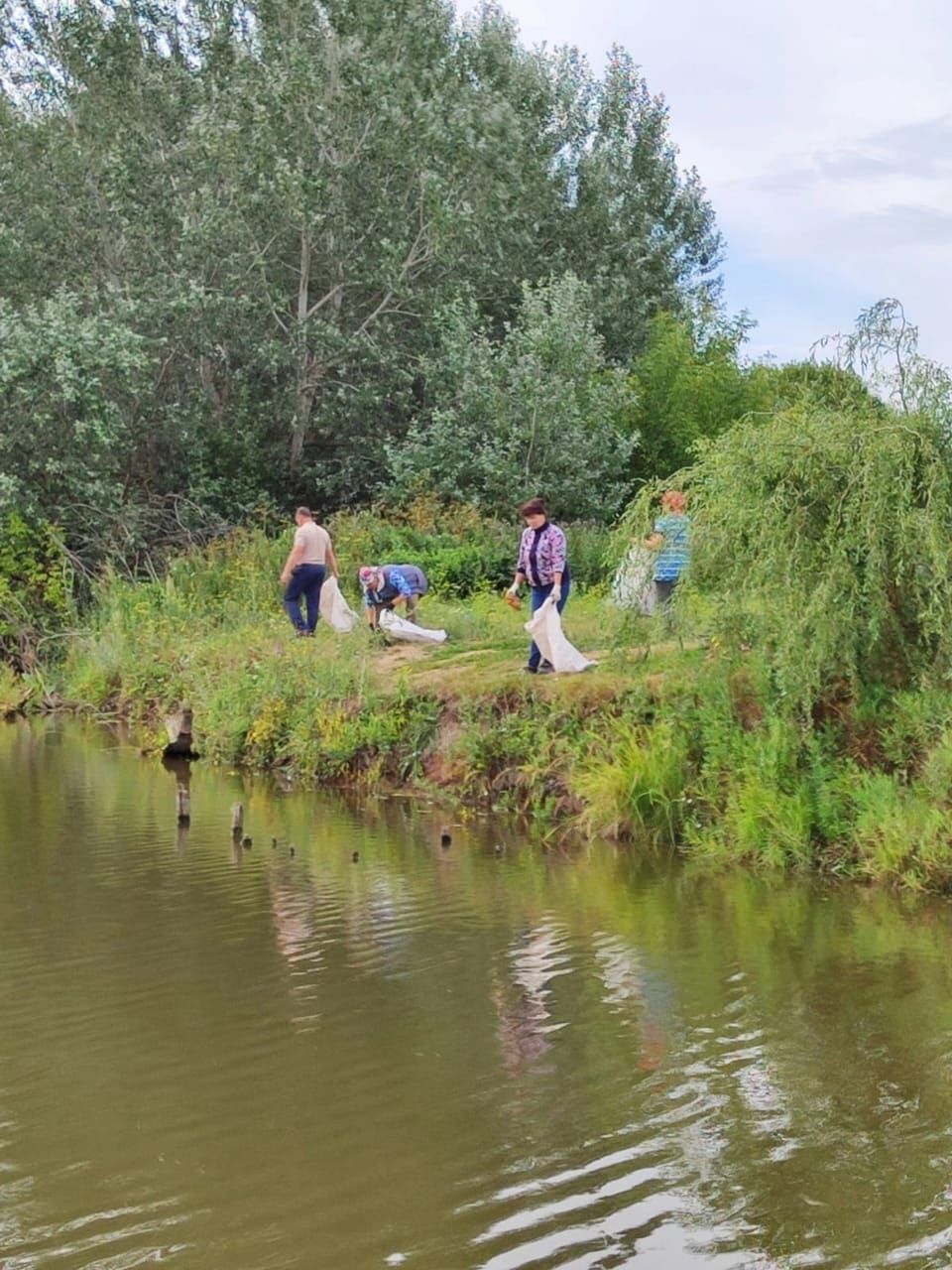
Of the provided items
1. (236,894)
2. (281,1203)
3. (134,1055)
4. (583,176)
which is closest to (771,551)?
(236,894)

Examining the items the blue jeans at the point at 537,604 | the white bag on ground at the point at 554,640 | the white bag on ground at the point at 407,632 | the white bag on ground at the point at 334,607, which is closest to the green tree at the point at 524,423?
the white bag on ground at the point at 334,607

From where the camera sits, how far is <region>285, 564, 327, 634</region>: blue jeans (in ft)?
66.1

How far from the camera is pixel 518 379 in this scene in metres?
29.0

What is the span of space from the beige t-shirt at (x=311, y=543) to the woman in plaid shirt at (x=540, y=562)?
15.4 ft

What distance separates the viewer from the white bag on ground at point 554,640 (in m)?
15.6

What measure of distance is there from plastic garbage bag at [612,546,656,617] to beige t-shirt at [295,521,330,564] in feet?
22.3

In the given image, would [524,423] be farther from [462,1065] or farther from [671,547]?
[462,1065]

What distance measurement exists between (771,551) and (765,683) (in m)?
1.20

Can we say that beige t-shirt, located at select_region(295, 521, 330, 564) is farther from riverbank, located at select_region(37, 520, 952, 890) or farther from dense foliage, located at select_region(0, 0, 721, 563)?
dense foliage, located at select_region(0, 0, 721, 563)

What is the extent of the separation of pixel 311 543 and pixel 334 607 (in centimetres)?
126

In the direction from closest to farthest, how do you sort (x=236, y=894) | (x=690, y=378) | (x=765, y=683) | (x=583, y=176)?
(x=236, y=894) < (x=765, y=683) < (x=690, y=378) < (x=583, y=176)

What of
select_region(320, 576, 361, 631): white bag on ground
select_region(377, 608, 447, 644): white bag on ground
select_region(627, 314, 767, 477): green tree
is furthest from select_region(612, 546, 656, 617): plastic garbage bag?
select_region(627, 314, 767, 477): green tree

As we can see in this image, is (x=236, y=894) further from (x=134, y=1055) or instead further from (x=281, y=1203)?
(x=281, y=1203)

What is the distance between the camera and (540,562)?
15781 millimetres
